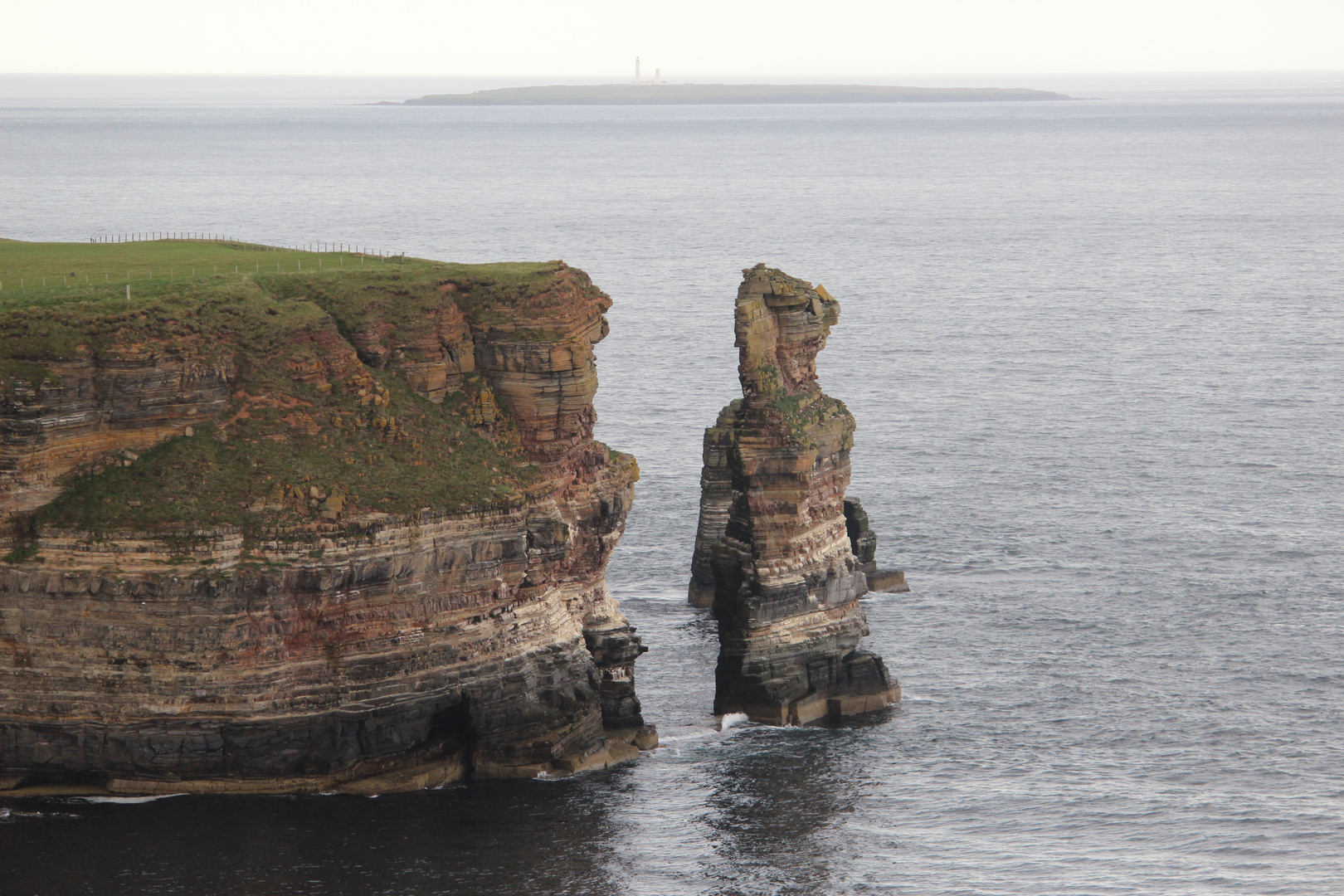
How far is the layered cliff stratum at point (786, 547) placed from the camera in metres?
72.7

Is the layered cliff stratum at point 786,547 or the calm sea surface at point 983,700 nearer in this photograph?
the calm sea surface at point 983,700

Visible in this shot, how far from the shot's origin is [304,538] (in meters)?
61.8

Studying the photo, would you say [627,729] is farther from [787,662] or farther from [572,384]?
[572,384]

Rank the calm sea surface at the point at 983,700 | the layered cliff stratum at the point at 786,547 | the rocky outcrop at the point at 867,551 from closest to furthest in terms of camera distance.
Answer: the calm sea surface at the point at 983,700 < the layered cliff stratum at the point at 786,547 < the rocky outcrop at the point at 867,551

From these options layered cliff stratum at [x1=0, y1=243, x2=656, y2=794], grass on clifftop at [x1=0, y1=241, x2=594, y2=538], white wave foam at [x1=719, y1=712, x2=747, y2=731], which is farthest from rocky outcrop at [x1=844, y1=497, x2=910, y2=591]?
grass on clifftop at [x1=0, y1=241, x2=594, y2=538]

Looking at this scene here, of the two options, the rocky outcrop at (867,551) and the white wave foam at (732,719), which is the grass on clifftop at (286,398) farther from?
the rocky outcrop at (867,551)

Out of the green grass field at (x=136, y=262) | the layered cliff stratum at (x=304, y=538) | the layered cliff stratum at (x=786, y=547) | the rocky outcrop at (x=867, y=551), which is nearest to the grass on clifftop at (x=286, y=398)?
the layered cliff stratum at (x=304, y=538)

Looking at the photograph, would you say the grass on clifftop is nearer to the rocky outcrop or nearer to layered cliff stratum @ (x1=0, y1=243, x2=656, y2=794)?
layered cliff stratum @ (x1=0, y1=243, x2=656, y2=794)

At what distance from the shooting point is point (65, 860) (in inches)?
2195

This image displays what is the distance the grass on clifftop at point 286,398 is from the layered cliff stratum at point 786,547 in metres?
10.5

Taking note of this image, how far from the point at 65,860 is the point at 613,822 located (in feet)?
61.6

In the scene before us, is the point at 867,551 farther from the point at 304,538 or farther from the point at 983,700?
the point at 304,538

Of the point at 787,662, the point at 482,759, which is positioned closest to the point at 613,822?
the point at 482,759

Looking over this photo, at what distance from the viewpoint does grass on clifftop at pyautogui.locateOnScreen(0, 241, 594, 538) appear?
203 feet
